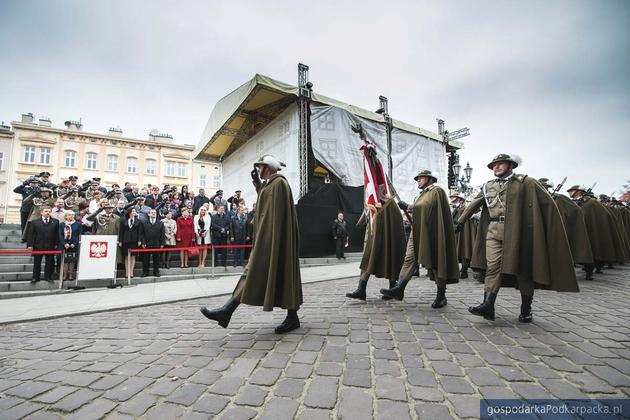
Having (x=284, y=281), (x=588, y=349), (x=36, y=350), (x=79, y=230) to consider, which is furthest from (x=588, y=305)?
(x=79, y=230)

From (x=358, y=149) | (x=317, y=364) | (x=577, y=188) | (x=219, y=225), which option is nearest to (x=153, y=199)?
(x=219, y=225)

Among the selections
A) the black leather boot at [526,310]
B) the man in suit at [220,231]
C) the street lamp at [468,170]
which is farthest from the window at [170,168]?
the black leather boot at [526,310]

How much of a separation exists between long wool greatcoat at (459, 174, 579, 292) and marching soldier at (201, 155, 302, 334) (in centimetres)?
268

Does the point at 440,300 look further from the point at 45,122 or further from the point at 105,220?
the point at 45,122

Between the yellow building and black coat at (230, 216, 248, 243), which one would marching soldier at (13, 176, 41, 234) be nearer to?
black coat at (230, 216, 248, 243)

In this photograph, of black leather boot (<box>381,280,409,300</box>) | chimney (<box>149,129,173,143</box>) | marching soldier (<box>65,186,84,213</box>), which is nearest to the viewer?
black leather boot (<box>381,280,409,300</box>)

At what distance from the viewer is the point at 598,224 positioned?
786 cm

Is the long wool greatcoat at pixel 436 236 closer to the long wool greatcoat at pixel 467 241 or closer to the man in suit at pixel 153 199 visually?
the long wool greatcoat at pixel 467 241

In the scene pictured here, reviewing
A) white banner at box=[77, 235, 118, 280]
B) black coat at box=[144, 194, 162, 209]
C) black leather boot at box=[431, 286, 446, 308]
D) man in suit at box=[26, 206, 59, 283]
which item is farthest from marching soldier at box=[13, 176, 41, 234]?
black leather boot at box=[431, 286, 446, 308]

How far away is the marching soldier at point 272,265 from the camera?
3322 mm

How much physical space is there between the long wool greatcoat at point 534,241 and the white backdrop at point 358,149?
30.2 feet

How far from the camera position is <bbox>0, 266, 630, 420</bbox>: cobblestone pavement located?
6.57 ft

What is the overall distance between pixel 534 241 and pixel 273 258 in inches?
129

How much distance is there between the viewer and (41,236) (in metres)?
7.50
